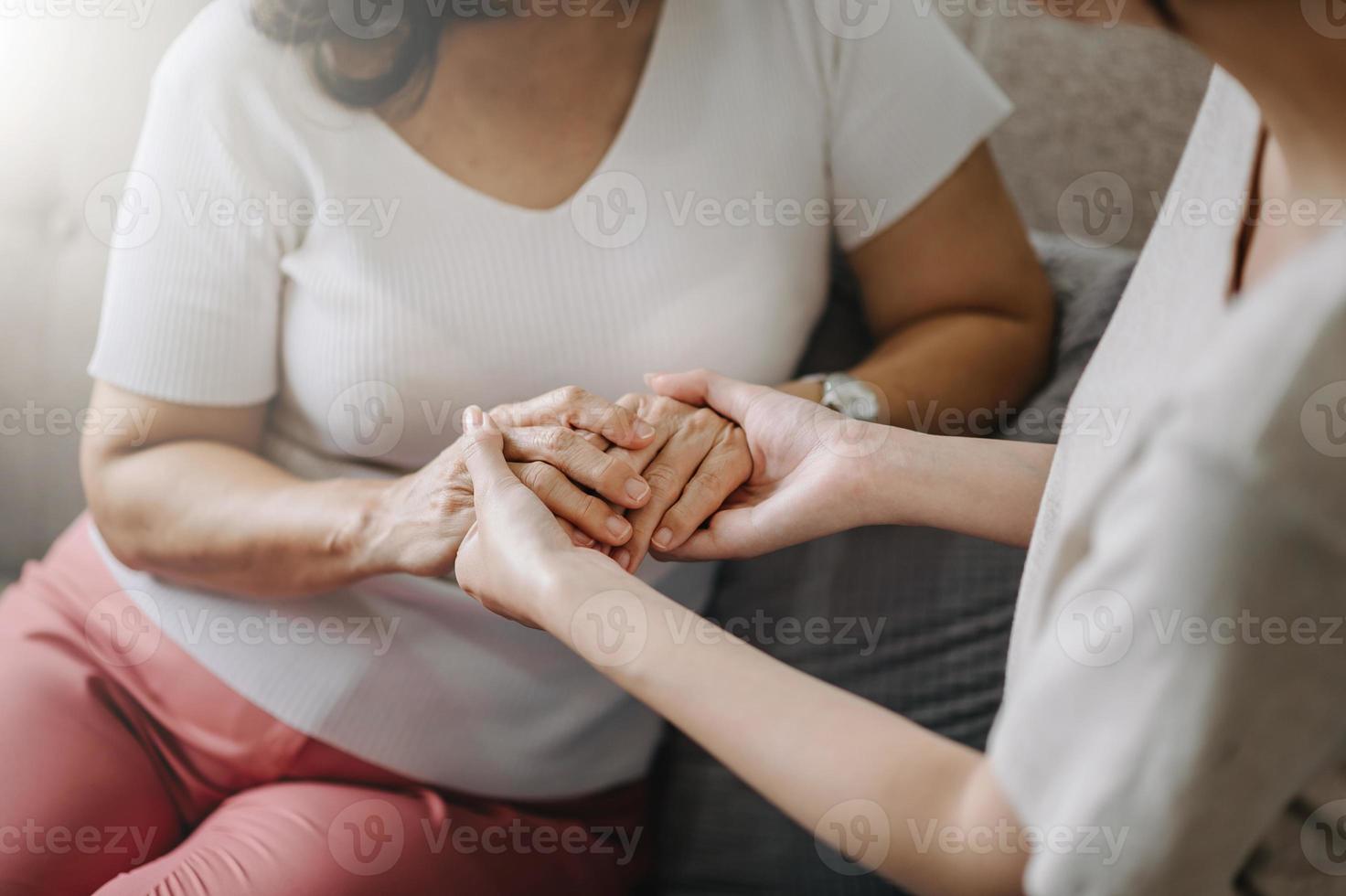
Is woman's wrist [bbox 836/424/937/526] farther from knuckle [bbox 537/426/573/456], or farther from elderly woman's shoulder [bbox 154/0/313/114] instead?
elderly woman's shoulder [bbox 154/0/313/114]

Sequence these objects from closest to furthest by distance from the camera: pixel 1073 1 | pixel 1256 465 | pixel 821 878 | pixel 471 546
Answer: pixel 1256 465 < pixel 1073 1 < pixel 471 546 < pixel 821 878

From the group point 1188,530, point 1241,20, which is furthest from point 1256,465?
point 1241,20

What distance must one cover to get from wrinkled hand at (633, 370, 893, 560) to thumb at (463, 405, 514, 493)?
0.15 m

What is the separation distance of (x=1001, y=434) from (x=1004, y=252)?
0.18m

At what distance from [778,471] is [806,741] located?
340 millimetres

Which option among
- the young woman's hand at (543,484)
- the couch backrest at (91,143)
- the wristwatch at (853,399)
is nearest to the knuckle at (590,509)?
the young woman's hand at (543,484)

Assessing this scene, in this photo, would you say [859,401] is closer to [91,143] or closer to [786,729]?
[786,729]

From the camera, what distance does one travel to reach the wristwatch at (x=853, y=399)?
92 cm

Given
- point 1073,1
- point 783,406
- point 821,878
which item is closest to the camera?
point 1073,1

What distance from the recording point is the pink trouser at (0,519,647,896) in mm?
812

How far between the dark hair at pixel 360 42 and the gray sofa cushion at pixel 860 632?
485mm

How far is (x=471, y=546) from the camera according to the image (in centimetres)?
72

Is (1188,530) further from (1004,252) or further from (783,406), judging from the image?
(1004,252)

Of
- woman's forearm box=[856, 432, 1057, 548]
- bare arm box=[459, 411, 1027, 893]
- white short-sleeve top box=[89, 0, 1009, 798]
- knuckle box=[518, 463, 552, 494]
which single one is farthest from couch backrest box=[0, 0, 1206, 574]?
bare arm box=[459, 411, 1027, 893]
